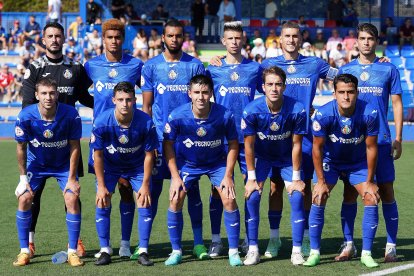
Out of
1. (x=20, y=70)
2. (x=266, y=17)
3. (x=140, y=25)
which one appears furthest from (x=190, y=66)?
(x=266, y=17)

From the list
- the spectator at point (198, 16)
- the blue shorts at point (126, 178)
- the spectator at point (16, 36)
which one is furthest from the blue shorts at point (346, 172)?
the spectator at point (16, 36)

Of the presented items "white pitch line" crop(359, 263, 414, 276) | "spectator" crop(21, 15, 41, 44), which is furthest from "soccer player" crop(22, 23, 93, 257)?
"spectator" crop(21, 15, 41, 44)

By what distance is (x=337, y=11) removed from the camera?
27969mm

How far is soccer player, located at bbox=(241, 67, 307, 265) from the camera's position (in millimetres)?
8188

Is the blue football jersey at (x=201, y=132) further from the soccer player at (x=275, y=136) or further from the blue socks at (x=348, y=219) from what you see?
the blue socks at (x=348, y=219)

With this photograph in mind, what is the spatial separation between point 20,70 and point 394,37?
36.5ft

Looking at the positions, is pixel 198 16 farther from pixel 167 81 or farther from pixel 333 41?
pixel 167 81

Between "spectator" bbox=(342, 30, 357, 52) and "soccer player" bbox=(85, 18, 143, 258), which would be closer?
"soccer player" bbox=(85, 18, 143, 258)

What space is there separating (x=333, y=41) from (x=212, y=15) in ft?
12.4

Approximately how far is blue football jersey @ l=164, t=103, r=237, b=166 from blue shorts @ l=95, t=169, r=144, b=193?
45cm

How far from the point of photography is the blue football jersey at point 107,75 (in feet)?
28.7

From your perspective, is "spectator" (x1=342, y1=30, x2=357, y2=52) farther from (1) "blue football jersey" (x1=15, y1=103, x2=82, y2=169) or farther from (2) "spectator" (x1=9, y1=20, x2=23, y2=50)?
(1) "blue football jersey" (x1=15, y1=103, x2=82, y2=169)

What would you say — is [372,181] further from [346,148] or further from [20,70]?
[20,70]

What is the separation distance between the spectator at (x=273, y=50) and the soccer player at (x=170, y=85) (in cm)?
1503
